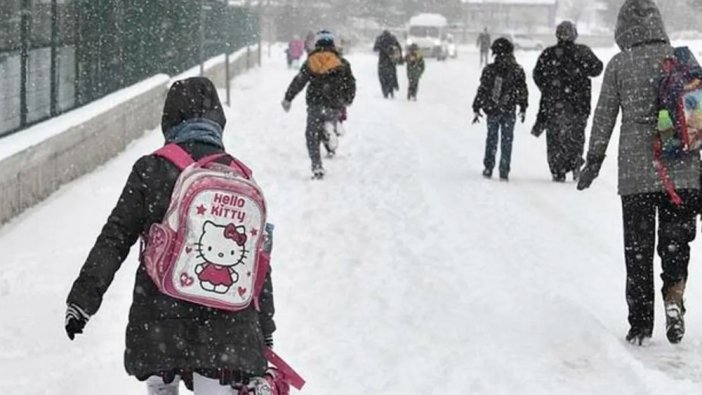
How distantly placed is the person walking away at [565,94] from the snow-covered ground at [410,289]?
41 centimetres

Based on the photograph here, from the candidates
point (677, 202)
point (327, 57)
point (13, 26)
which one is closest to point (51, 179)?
point (13, 26)

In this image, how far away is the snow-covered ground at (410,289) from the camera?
6.00m

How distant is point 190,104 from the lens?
380 cm

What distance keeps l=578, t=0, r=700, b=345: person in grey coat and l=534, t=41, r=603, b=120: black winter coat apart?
5.88 m

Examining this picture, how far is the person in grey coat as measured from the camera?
624cm

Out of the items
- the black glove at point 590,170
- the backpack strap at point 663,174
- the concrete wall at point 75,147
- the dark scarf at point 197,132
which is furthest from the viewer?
the concrete wall at point 75,147

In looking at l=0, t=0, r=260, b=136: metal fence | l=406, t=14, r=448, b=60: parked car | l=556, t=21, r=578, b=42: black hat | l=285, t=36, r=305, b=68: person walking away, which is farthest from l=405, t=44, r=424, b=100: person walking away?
l=406, t=14, r=448, b=60: parked car

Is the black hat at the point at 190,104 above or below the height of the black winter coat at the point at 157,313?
above

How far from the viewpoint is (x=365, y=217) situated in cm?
1066

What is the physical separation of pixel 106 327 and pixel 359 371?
1595 millimetres

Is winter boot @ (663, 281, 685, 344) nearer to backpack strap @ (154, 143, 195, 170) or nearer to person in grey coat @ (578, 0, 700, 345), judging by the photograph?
person in grey coat @ (578, 0, 700, 345)

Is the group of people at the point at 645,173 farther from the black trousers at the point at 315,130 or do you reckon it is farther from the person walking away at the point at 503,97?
the black trousers at the point at 315,130

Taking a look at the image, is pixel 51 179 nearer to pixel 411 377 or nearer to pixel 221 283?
pixel 411 377

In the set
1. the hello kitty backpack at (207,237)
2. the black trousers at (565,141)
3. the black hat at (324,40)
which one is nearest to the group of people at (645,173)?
the hello kitty backpack at (207,237)
